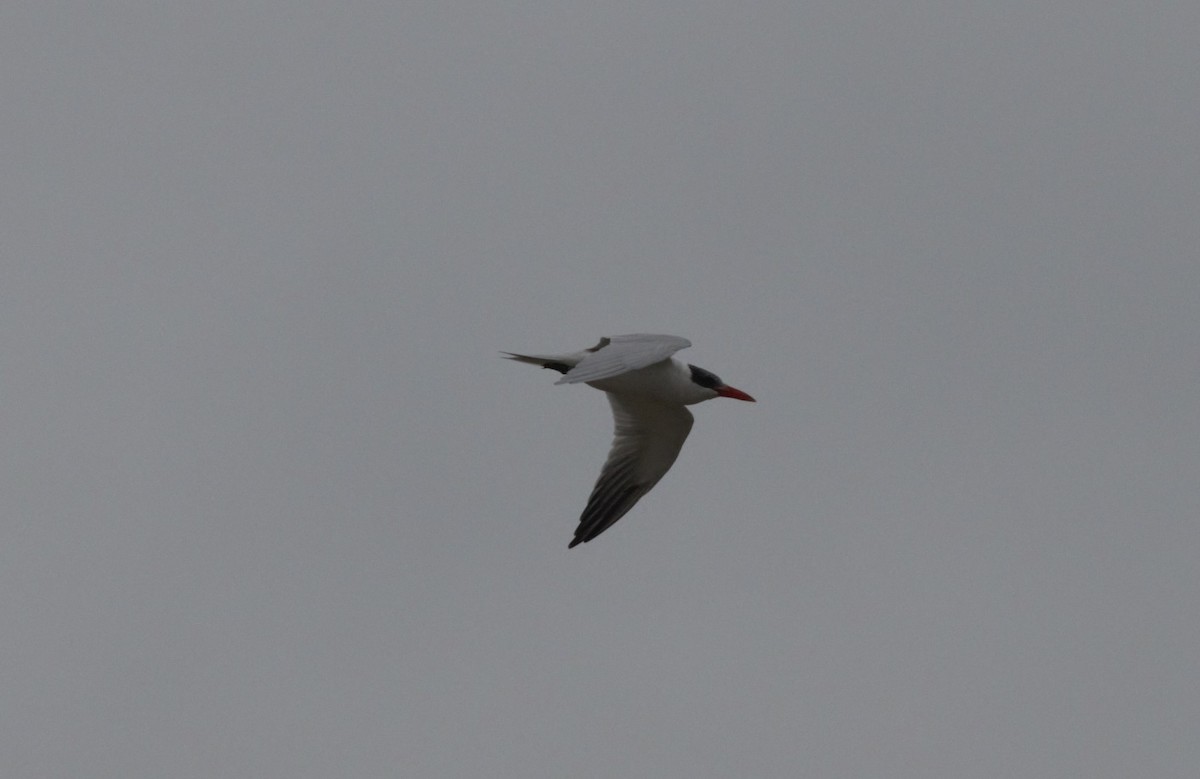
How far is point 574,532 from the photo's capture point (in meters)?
14.7

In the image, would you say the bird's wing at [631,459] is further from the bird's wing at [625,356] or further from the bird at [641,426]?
the bird's wing at [625,356]

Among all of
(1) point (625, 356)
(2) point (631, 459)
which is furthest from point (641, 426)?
(1) point (625, 356)

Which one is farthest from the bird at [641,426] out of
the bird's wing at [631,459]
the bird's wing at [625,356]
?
the bird's wing at [625,356]

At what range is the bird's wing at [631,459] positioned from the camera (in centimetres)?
1459

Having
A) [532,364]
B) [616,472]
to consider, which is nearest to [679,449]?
[616,472]

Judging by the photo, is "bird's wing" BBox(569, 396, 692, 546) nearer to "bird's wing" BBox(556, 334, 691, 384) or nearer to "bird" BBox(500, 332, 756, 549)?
"bird" BBox(500, 332, 756, 549)

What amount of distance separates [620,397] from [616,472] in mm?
638

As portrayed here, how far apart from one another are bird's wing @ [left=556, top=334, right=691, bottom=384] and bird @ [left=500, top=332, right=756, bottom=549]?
0.95 meters

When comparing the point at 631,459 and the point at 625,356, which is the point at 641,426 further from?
the point at 625,356

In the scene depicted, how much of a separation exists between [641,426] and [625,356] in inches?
113

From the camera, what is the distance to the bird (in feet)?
45.7

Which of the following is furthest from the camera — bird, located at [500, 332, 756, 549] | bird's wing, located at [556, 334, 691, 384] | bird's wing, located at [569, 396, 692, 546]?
bird's wing, located at [569, 396, 692, 546]

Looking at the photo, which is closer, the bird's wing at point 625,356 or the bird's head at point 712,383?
the bird's wing at point 625,356

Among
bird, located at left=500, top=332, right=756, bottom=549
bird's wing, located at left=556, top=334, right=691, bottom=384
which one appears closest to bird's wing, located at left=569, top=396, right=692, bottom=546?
bird, located at left=500, top=332, right=756, bottom=549
